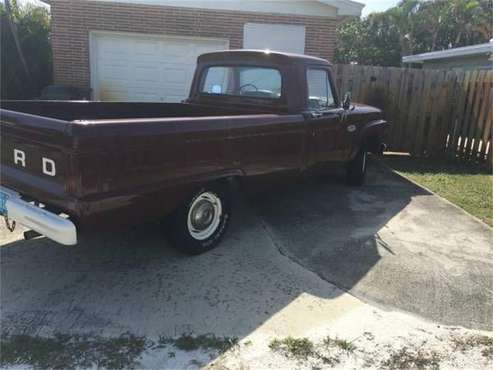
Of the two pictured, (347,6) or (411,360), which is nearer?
(411,360)

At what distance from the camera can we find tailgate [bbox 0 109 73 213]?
288cm

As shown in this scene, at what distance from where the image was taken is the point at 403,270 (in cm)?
414

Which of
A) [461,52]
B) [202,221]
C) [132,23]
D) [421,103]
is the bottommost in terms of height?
[202,221]

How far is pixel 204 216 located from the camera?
4.16 m

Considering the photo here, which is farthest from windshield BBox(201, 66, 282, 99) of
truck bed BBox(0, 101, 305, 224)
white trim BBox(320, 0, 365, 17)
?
white trim BBox(320, 0, 365, 17)

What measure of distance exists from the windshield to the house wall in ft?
18.9

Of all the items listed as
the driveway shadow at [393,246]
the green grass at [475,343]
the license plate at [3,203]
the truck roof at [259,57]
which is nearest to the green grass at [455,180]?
the driveway shadow at [393,246]

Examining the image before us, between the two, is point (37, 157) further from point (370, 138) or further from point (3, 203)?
point (370, 138)

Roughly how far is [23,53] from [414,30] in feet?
97.1

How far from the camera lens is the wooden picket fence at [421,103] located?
32.5 feet

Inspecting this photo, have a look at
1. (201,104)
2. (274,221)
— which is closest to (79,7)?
(201,104)

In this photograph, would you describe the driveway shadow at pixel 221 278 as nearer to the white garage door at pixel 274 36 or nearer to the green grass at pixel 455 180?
the green grass at pixel 455 180

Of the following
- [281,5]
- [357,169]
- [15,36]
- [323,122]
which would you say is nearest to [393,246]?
[323,122]

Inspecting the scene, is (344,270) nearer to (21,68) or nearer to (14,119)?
(14,119)
